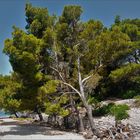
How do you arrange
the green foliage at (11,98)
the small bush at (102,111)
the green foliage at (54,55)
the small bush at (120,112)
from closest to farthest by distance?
the green foliage at (11,98), the green foliage at (54,55), the small bush at (120,112), the small bush at (102,111)

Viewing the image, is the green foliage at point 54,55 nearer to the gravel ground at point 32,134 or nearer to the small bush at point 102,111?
the gravel ground at point 32,134

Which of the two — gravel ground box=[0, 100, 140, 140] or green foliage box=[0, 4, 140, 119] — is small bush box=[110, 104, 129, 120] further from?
gravel ground box=[0, 100, 140, 140]

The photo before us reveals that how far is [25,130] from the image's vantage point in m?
28.0

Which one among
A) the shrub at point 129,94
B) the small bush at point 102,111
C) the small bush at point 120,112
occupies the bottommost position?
the small bush at point 120,112

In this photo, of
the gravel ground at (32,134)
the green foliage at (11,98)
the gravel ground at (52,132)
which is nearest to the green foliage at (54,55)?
the green foliage at (11,98)

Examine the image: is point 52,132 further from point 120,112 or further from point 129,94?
point 129,94

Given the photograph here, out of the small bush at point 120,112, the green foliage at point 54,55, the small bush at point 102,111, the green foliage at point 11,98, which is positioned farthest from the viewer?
the small bush at point 102,111

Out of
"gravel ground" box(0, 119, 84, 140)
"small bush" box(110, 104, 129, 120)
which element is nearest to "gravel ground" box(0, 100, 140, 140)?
"gravel ground" box(0, 119, 84, 140)

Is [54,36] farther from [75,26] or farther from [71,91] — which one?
[71,91]

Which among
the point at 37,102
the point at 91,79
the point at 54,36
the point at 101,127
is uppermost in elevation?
the point at 54,36

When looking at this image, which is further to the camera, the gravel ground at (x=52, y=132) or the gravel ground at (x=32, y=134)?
the gravel ground at (x=52, y=132)

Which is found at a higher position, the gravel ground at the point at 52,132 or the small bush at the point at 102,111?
the small bush at the point at 102,111

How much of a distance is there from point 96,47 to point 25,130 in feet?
26.8

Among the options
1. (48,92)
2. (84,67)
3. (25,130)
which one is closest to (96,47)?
(84,67)
